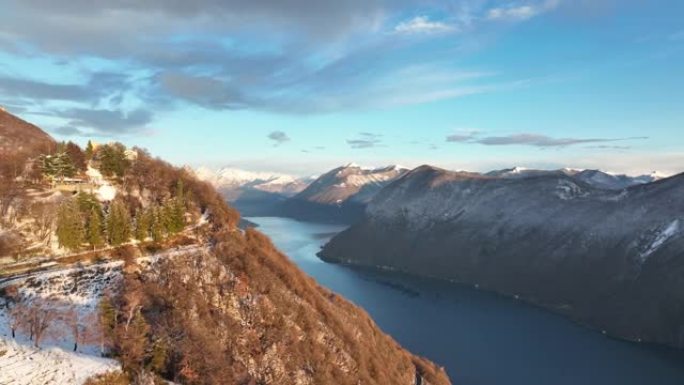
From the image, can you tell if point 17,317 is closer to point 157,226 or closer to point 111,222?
point 111,222

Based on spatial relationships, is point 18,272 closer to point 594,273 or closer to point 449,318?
point 449,318

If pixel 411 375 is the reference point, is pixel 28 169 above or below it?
above

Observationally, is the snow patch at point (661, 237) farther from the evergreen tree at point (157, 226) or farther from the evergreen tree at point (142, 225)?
the evergreen tree at point (142, 225)

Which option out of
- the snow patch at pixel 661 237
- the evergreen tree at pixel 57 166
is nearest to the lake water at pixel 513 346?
the snow patch at pixel 661 237

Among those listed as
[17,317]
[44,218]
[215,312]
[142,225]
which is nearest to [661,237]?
[215,312]

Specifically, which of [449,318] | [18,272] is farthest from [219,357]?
[449,318]

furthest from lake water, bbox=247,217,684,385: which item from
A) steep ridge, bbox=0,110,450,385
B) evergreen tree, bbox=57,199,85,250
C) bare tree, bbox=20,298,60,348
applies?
bare tree, bbox=20,298,60,348
